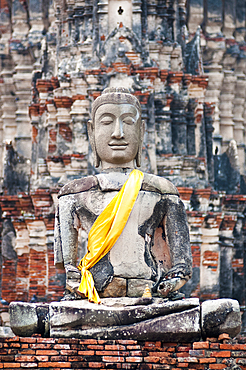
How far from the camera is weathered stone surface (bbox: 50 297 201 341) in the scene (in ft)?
25.1

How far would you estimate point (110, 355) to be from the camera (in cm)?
741

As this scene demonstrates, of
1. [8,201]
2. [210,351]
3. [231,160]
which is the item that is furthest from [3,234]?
[210,351]

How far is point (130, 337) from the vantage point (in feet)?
25.1

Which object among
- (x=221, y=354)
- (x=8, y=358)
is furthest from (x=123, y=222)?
(x=8, y=358)

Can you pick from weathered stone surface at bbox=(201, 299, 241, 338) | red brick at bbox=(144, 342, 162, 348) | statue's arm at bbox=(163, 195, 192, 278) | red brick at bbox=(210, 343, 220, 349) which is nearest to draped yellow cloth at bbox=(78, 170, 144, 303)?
statue's arm at bbox=(163, 195, 192, 278)

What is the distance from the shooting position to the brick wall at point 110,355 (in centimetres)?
735

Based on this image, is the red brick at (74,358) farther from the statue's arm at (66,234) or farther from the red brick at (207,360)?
the statue's arm at (66,234)

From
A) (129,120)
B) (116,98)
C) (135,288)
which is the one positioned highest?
(116,98)

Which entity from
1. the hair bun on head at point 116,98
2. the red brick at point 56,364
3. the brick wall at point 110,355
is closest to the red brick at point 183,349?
the brick wall at point 110,355

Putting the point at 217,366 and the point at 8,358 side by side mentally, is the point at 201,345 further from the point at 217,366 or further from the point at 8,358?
the point at 8,358

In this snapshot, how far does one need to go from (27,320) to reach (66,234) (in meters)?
1.01

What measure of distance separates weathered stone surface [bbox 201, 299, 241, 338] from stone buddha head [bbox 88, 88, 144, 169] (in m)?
1.91

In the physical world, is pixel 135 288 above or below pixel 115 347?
above

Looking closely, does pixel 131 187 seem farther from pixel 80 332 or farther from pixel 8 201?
pixel 8 201
